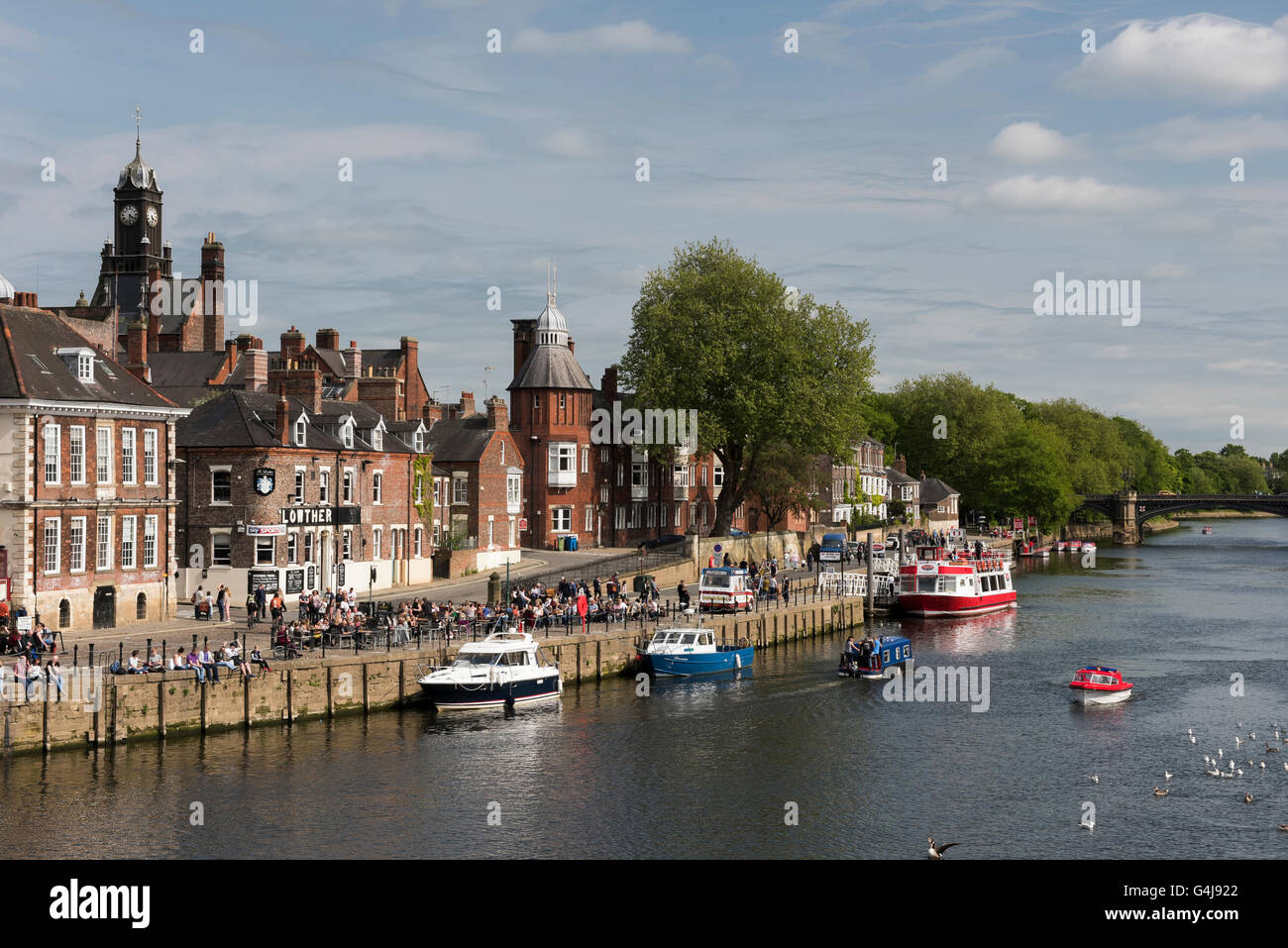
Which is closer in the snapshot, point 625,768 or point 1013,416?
point 625,768

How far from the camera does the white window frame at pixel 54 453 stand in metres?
50.5

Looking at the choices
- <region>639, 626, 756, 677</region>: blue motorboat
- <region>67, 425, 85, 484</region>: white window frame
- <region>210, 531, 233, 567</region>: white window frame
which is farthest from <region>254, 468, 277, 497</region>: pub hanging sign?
<region>639, 626, 756, 677</region>: blue motorboat

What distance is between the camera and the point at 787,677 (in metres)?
61.8

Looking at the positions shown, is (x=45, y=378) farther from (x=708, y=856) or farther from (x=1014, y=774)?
(x=1014, y=774)

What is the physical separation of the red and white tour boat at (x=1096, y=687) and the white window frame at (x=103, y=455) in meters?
39.7

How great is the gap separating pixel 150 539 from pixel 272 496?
315 inches

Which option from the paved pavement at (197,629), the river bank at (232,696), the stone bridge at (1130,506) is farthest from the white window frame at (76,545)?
the stone bridge at (1130,506)

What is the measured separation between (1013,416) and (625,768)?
14673cm

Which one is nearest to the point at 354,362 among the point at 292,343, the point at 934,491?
the point at 292,343

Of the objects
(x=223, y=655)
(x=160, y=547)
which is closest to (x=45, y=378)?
(x=160, y=547)

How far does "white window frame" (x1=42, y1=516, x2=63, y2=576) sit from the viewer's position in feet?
165

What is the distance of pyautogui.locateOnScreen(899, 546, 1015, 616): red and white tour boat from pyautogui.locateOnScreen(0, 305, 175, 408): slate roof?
51326 mm

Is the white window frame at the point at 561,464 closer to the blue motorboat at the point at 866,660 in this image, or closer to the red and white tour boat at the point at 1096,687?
the blue motorboat at the point at 866,660
